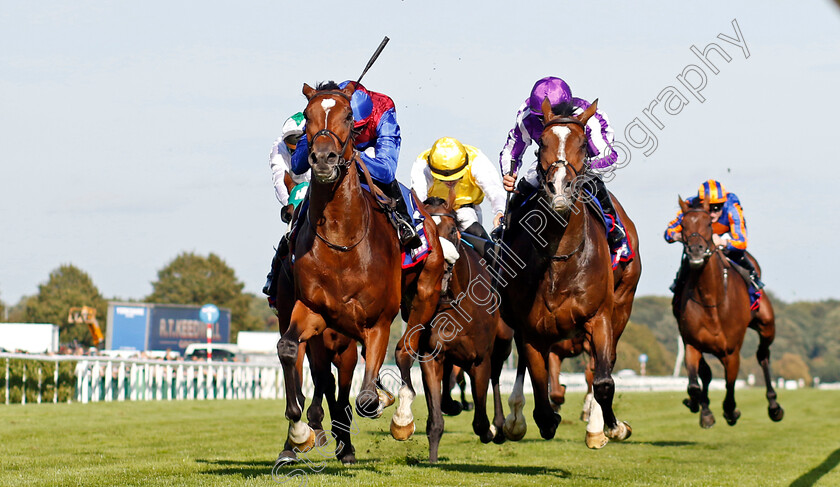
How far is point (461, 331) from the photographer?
9.98m

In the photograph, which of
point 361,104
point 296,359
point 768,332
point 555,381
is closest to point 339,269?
point 296,359

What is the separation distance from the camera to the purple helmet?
28.3 ft

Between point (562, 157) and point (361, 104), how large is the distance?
1.72 metres

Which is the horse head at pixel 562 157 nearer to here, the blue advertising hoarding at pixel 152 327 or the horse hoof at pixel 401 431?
the horse hoof at pixel 401 431

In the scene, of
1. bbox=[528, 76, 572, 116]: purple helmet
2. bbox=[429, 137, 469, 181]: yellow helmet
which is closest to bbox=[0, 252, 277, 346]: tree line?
bbox=[429, 137, 469, 181]: yellow helmet

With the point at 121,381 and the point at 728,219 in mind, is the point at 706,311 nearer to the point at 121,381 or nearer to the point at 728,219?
the point at 728,219

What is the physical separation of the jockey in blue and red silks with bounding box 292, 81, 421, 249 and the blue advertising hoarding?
44454 millimetres

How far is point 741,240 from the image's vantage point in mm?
14758

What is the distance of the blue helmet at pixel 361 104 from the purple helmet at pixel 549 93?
139cm

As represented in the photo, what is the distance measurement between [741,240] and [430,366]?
22.3 ft

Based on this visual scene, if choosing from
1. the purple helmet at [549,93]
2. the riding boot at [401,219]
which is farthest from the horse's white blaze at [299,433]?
the purple helmet at [549,93]

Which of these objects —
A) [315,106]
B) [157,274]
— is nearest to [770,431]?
[315,106]

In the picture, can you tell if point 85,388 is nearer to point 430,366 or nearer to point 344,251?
point 430,366

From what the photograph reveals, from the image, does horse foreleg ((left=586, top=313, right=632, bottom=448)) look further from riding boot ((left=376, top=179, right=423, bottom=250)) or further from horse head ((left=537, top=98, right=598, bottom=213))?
riding boot ((left=376, top=179, right=423, bottom=250))
